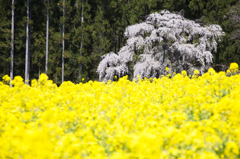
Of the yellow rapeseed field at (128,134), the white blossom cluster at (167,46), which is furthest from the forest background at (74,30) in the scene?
the yellow rapeseed field at (128,134)

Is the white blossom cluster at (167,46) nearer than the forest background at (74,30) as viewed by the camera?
Yes

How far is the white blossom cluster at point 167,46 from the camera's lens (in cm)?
1016

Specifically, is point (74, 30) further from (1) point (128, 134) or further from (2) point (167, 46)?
(1) point (128, 134)

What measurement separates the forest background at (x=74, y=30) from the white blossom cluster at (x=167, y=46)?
364 cm

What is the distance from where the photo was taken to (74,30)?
1691 centimetres

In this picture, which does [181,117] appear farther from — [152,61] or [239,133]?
[152,61]

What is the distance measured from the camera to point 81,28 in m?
16.1

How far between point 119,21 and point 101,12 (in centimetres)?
186

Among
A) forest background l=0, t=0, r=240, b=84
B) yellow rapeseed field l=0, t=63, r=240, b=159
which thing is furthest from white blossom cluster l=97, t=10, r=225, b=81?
yellow rapeseed field l=0, t=63, r=240, b=159

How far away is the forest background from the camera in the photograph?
1431cm

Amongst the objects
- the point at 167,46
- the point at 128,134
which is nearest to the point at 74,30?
the point at 167,46

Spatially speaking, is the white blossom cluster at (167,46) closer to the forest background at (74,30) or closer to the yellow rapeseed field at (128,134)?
the forest background at (74,30)

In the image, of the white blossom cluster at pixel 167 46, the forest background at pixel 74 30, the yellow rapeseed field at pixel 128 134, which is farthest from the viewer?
the forest background at pixel 74 30

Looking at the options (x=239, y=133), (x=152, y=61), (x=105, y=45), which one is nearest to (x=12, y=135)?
(x=239, y=133)
